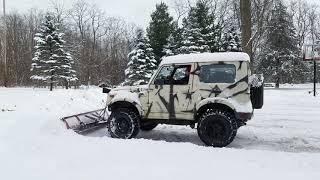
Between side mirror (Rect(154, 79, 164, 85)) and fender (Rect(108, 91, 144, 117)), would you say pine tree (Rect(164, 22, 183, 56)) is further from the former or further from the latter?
side mirror (Rect(154, 79, 164, 85))

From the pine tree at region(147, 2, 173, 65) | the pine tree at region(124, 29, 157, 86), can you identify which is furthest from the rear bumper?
the pine tree at region(147, 2, 173, 65)

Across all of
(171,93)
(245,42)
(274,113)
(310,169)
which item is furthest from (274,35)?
(310,169)

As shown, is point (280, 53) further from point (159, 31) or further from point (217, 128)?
point (217, 128)

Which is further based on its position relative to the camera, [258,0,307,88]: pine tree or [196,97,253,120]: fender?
[258,0,307,88]: pine tree

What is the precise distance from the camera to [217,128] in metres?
10.1

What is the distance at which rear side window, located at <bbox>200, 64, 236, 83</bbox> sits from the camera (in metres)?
10.0

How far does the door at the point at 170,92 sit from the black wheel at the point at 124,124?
0.46 metres

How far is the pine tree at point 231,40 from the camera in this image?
4320 cm

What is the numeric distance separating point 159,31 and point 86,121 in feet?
92.7

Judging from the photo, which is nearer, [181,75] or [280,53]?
[181,75]

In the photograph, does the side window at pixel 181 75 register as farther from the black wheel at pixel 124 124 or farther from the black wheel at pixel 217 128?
the black wheel at pixel 124 124

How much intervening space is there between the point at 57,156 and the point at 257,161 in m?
3.57

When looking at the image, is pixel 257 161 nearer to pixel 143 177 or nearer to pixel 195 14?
pixel 143 177

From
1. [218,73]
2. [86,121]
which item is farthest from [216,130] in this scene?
[86,121]
